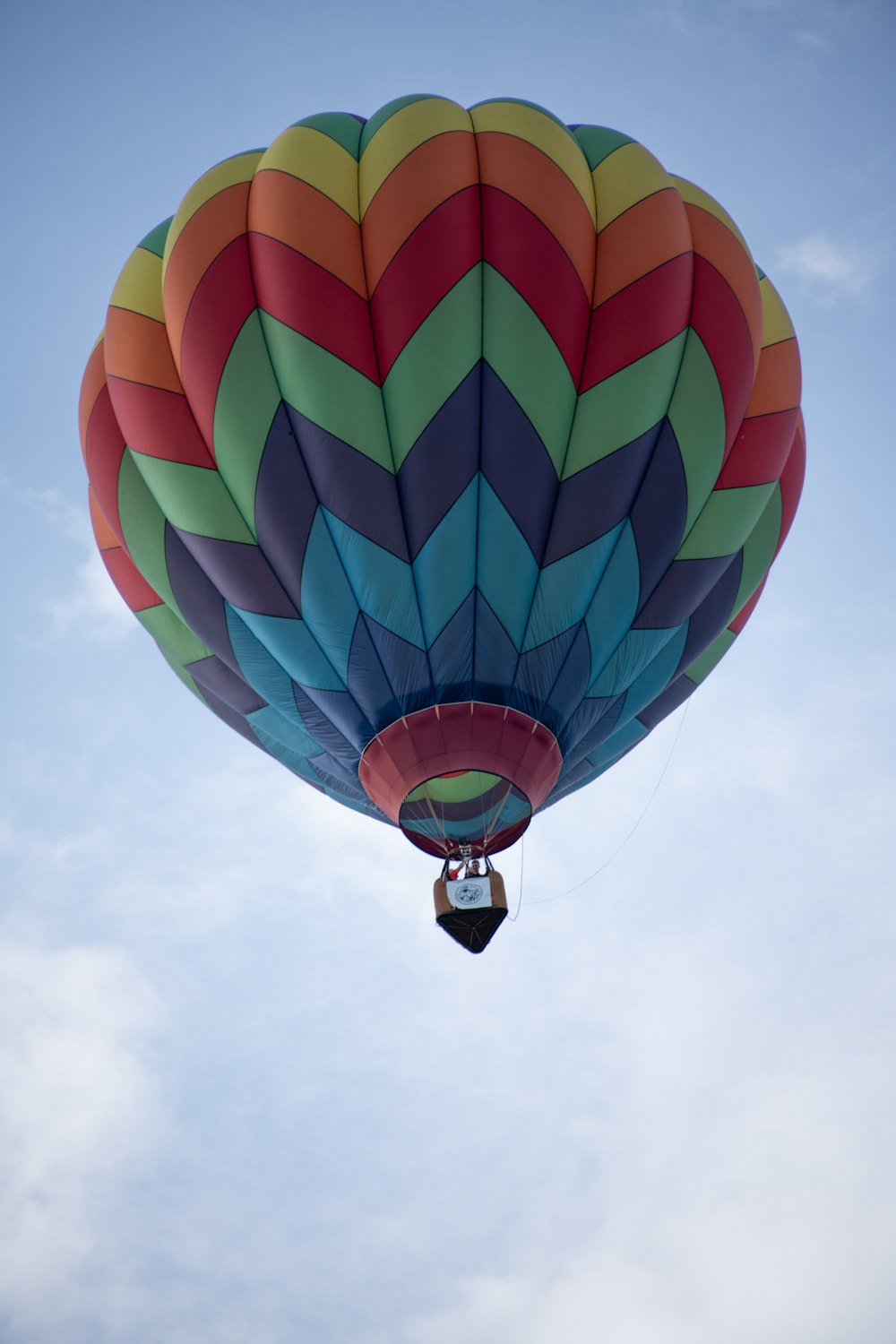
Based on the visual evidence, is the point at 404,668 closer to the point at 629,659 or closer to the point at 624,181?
the point at 629,659

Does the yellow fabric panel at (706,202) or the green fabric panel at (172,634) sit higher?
the yellow fabric panel at (706,202)

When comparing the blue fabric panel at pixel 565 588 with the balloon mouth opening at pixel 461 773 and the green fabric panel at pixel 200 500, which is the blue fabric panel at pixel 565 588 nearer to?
the balloon mouth opening at pixel 461 773

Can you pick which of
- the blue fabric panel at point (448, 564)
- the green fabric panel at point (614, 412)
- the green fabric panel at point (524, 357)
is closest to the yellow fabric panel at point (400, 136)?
the green fabric panel at point (524, 357)

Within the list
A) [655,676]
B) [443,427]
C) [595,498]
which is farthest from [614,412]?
[655,676]

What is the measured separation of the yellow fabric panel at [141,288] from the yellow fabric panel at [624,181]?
2819 millimetres

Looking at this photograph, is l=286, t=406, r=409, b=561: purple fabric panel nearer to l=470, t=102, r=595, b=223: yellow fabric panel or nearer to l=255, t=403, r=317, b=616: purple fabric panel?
l=255, t=403, r=317, b=616: purple fabric panel

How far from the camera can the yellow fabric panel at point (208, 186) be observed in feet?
25.3

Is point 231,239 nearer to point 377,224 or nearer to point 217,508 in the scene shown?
point 377,224

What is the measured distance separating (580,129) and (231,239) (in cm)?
253

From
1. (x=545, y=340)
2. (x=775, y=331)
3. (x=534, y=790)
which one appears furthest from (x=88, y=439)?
(x=775, y=331)

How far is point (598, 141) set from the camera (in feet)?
26.4

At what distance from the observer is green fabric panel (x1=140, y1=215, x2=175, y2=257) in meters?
8.15

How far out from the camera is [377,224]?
729 centimetres

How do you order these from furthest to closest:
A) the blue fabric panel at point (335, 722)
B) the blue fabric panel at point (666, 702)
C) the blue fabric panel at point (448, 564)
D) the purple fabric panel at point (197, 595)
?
the blue fabric panel at point (666, 702) → the purple fabric panel at point (197, 595) → the blue fabric panel at point (335, 722) → the blue fabric panel at point (448, 564)
